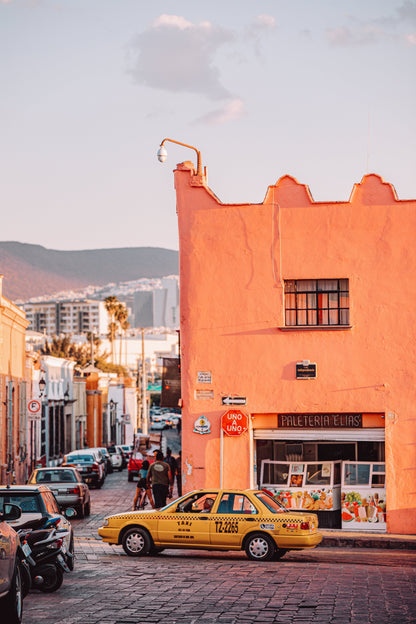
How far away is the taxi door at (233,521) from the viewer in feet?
61.3

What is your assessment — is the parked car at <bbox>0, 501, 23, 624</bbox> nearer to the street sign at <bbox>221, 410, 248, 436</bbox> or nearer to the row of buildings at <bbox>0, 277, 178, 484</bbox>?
the street sign at <bbox>221, 410, 248, 436</bbox>

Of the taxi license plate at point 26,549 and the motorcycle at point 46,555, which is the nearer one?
the taxi license plate at point 26,549

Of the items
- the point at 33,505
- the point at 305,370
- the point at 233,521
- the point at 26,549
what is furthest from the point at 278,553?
the point at 26,549

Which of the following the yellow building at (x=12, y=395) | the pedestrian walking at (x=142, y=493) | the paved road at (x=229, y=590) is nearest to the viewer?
the paved road at (x=229, y=590)

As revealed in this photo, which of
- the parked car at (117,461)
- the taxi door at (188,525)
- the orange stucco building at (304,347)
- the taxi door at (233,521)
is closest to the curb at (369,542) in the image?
the orange stucco building at (304,347)

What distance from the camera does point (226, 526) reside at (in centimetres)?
1878

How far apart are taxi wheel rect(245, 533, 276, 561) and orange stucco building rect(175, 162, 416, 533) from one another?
600cm

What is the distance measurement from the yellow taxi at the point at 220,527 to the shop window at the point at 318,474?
5.58 m

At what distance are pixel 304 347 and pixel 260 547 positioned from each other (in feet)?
24.1

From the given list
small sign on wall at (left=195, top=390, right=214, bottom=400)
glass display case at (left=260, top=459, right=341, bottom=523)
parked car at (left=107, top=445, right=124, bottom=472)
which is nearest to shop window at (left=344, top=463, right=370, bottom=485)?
glass display case at (left=260, top=459, right=341, bottom=523)

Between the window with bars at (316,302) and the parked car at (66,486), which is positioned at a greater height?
the window with bars at (316,302)

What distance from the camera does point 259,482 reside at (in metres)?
25.3

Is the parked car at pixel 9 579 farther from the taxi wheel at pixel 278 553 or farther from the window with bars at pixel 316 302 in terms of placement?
the window with bars at pixel 316 302

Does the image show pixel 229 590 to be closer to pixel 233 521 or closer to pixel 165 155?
pixel 233 521
